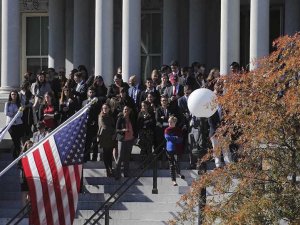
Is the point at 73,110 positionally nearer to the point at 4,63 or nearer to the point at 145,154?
the point at 145,154

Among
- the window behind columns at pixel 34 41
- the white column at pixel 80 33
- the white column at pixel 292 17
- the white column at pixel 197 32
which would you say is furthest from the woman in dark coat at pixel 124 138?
the window behind columns at pixel 34 41

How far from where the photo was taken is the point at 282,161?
1509cm

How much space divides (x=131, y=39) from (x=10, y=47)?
3858 mm

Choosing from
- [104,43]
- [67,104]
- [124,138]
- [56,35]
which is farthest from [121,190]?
[56,35]

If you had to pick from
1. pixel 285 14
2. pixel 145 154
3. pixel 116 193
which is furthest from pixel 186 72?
pixel 285 14

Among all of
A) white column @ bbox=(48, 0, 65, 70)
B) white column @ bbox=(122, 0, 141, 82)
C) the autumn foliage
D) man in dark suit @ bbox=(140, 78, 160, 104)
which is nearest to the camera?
the autumn foliage

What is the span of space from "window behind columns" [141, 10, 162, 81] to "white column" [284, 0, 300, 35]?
5084mm

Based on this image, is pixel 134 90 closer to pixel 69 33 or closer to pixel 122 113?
pixel 122 113

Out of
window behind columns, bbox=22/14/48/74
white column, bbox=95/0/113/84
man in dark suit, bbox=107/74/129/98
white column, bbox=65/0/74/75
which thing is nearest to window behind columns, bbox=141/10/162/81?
white column, bbox=65/0/74/75

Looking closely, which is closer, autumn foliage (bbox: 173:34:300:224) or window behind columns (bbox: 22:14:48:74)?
autumn foliage (bbox: 173:34:300:224)

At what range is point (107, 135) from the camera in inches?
927

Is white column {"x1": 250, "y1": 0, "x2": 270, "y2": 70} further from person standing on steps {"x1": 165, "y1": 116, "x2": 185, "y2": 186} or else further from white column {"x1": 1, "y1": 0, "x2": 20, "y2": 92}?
white column {"x1": 1, "y1": 0, "x2": 20, "y2": 92}

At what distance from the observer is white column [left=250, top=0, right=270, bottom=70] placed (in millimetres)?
25859

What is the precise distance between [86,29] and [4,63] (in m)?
5.43
